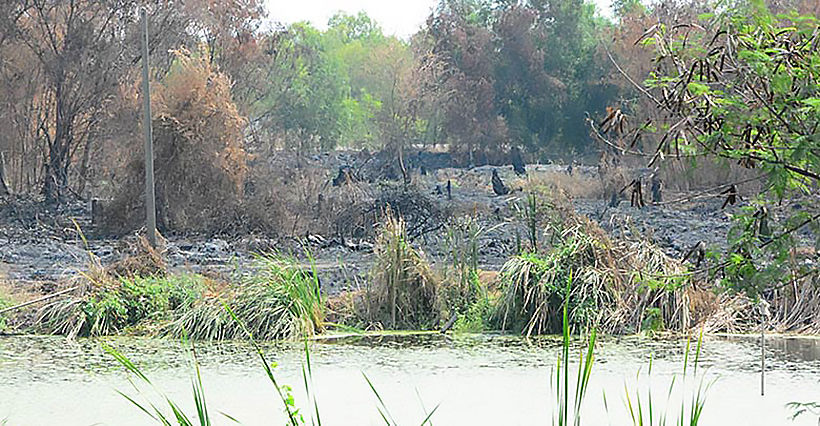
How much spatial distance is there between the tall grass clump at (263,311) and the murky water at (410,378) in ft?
0.85

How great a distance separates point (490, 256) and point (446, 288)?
167 inches

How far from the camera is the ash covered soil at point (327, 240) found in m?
12.7

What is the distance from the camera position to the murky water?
6680 millimetres

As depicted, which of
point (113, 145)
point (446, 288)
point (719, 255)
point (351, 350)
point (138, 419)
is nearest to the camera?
point (719, 255)

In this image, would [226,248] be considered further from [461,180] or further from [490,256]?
[461,180]

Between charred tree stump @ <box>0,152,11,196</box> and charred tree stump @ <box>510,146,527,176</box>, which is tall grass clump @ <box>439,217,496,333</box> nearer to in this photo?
charred tree stump @ <box>0,152,11,196</box>

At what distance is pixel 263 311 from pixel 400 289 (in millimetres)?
1171

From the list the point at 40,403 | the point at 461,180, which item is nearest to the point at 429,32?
the point at 461,180

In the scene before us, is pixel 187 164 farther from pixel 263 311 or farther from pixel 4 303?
pixel 263 311

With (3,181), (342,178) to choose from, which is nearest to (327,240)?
(342,178)

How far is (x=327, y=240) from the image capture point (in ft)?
55.3

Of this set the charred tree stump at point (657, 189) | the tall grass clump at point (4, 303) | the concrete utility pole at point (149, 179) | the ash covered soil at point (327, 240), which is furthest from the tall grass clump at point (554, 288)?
the charred tree stump at point (657, 189)

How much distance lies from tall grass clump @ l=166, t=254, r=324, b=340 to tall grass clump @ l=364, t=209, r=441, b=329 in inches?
20.1

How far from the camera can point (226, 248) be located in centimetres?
1658
